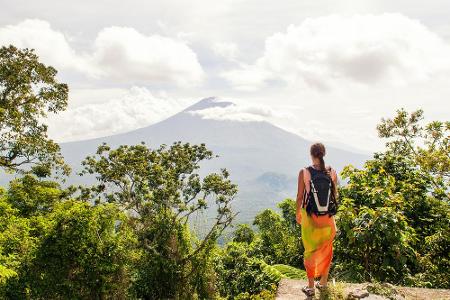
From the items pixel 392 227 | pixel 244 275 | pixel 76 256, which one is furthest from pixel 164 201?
pixel 392 227

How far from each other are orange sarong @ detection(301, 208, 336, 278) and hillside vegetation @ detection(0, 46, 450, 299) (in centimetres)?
133

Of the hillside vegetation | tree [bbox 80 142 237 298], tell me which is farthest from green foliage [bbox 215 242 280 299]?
tree [bbox 80 142 237 298]

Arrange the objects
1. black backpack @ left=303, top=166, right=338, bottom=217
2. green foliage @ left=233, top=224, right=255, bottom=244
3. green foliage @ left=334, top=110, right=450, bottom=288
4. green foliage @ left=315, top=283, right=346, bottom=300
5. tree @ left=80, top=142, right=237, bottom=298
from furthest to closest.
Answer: green foliage @ left=233, top=224, right=255, bottom=244
tree @ left=80, top=142, right=237, bottom=298
green foliage @ left=334, top=110, right=450, bottom=288
black backpack @ left=303, top=166, right=338, bottom=217
green foliage @ left=315, top=283, right=346, bottom=300

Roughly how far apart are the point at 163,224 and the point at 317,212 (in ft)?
55.8

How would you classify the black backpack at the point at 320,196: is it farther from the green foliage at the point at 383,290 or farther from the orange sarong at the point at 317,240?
the green foliage at the point at 383,290

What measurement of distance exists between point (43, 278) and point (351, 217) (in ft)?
37.0

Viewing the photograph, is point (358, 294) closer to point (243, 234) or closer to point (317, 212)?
point (317, 212)

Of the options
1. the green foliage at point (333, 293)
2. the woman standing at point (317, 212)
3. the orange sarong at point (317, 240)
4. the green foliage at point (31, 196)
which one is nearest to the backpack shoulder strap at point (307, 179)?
the woman standing at point (317, 212)

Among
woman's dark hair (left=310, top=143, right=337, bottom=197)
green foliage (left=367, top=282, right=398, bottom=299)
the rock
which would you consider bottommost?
green foliage (left=367, top=282, right=398, bottom=299)

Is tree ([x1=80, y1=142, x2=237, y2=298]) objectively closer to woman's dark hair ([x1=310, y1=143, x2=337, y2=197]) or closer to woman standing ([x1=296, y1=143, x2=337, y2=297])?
woman standing ([x1=296, y1=143, x2=337, y2=297])

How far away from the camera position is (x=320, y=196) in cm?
575

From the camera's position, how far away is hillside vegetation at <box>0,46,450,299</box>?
834 cm

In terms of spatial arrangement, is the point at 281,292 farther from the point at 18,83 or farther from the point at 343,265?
the point at 18,83

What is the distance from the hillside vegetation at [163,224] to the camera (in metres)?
8.34
